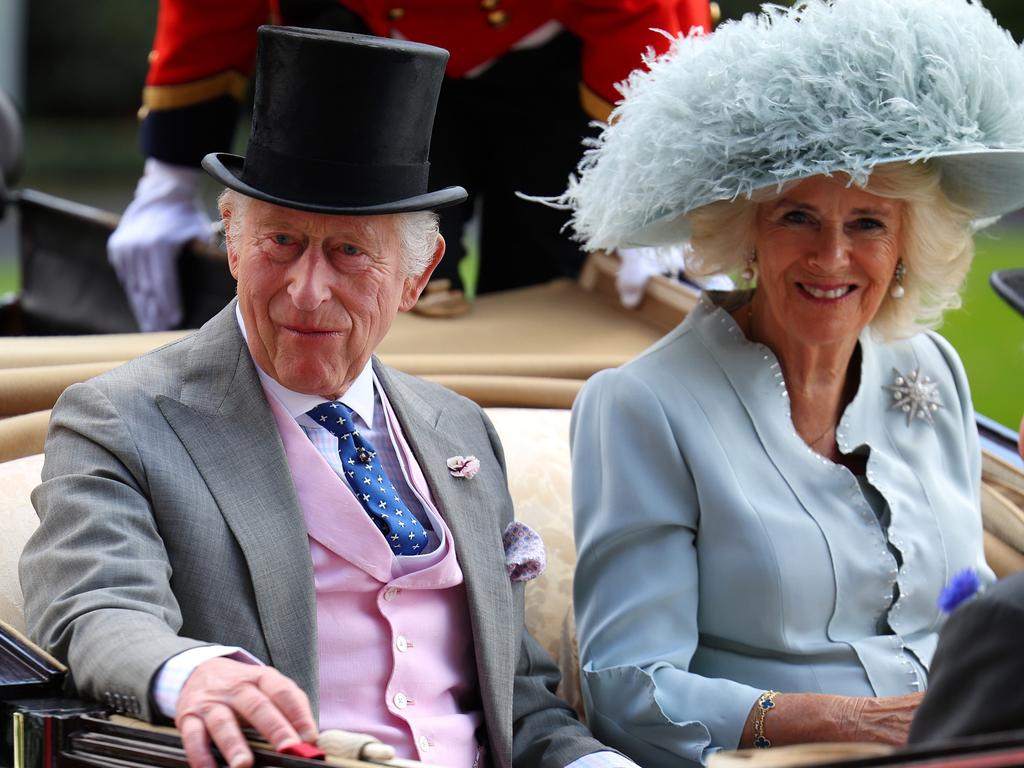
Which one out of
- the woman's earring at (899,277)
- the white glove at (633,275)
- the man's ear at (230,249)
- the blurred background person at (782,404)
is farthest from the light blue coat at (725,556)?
the white glove at (633,275)

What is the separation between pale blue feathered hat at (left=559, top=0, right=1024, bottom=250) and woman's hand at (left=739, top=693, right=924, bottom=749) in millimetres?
728

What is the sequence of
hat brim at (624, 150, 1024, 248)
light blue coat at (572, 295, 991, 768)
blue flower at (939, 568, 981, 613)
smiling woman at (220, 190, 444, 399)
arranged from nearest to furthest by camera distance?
blue flower at (939, 568, 981, 613), smiling woman at (220, 190, 444, 399), light blue coat at (572, 295, 991, 768), hat brim at (624, 150, 1024, 248)

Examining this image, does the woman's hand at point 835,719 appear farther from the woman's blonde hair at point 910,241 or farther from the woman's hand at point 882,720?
the woman's blonde hair at point 910,241

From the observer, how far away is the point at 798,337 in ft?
7.91

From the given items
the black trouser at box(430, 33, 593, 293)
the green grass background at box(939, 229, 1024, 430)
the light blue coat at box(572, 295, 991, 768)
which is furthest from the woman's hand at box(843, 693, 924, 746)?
the green grass background at box(939, 229, 1024, 430)

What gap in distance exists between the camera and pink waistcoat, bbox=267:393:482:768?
6.26ft

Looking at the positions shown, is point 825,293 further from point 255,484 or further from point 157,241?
point 157,241

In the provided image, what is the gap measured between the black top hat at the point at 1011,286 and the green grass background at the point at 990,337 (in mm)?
4815

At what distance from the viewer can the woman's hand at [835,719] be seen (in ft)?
6.94

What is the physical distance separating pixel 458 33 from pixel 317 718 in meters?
2.18

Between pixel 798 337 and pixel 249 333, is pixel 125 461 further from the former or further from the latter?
pixel 798 337

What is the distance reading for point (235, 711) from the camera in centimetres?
154

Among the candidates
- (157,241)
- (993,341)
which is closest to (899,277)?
(157,241)

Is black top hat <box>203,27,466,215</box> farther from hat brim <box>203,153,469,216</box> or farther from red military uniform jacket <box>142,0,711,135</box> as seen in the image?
red military uniform jacket <box>142,0,711,135</box>
